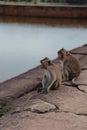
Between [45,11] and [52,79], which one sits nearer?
[52,79]

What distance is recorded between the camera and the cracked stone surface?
3.94 m

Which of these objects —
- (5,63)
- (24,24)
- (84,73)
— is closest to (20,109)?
(84,73)

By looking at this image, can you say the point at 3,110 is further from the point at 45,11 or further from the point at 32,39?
the point at 45,11

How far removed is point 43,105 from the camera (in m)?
4.52

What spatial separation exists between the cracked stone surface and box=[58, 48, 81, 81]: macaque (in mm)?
110

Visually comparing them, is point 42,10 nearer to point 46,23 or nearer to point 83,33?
point 46,23

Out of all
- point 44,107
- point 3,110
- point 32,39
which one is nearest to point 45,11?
point 32,39

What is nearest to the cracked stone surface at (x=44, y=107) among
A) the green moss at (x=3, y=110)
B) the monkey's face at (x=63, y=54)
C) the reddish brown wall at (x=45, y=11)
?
the green moss at (x=3, y=110)

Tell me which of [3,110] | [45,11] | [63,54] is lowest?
[3,110]

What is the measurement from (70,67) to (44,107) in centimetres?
130

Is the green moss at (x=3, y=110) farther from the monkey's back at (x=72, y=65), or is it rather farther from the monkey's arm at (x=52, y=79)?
the monkey's back at (x=72, y=65)

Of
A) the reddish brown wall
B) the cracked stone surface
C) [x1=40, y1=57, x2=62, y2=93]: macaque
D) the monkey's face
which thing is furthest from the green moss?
the reddish brown wall

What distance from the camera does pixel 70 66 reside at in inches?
222

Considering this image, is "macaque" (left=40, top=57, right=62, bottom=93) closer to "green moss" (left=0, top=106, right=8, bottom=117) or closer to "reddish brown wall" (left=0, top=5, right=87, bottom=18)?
"green moss" (left=0, top=106, right=8, bottom=117)
